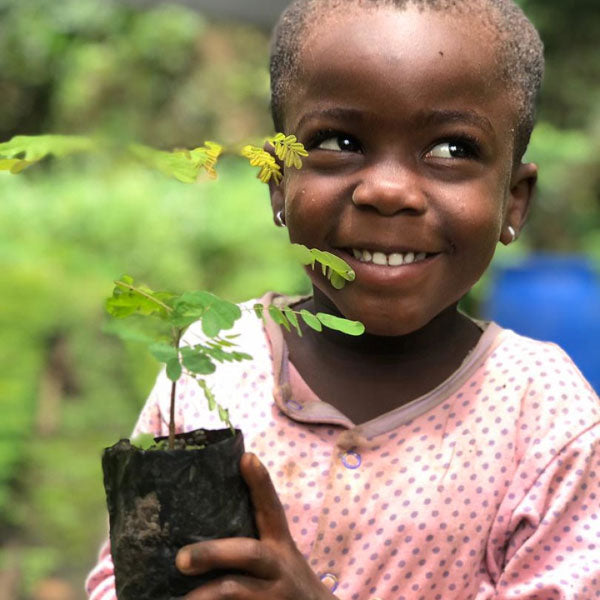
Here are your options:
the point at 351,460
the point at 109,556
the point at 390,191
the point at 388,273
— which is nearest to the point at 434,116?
the point at 390,191

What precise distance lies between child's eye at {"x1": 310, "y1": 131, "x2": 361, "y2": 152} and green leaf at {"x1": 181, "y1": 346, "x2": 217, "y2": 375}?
1.80 ft

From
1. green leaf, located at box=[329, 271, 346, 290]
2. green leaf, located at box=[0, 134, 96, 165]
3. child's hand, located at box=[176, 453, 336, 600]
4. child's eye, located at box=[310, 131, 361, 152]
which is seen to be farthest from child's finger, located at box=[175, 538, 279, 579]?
child's eye, located at box=[310, 131, 361, 152]

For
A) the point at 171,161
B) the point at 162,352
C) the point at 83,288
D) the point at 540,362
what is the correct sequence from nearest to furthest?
1. the point at 162,352
2. the point at 171,161
3. the point at 540,362
4. the point at 83,288

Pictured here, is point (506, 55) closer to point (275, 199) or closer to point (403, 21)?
point (403, 21)

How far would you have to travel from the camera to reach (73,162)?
864 centimetres

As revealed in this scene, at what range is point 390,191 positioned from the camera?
1.85 meters

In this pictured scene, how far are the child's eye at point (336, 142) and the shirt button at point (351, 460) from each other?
20.6 inches

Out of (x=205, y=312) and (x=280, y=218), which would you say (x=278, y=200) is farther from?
(x=205, y=312)

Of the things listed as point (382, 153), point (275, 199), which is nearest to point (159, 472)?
point (382, 153)

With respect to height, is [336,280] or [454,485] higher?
[336,280]

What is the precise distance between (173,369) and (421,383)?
707 millimetres

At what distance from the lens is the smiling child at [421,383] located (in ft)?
6.18

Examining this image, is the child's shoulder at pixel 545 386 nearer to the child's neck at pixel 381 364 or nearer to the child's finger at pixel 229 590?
the child's neck at pixel 381 364

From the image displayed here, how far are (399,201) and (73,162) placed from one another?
7.09 m
